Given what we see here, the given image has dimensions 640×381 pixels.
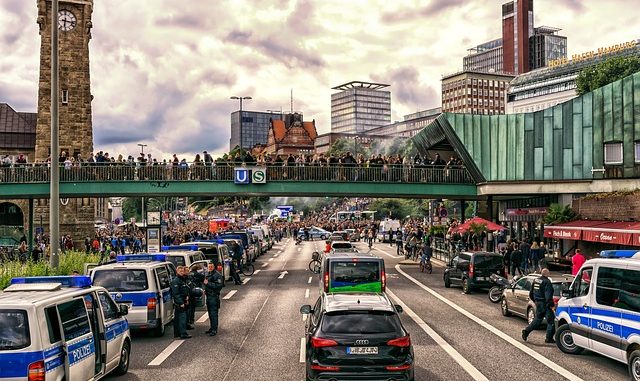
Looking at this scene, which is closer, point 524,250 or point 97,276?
point 97,276

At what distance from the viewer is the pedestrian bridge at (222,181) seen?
39594 millimetres

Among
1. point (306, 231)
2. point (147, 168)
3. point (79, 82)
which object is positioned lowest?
point (306, 231)

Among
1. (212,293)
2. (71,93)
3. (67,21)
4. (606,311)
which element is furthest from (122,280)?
(67,21)

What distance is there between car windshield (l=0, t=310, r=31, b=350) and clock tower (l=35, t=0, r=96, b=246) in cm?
5362

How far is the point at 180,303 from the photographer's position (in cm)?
1723

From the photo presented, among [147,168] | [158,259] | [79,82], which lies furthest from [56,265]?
[79,82]

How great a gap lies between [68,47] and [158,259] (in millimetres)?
47183

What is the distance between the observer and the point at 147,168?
39906mm

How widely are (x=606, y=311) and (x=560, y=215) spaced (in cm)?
2392

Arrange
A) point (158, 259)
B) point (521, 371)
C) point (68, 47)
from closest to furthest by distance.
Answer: point (521, 371) < point (158, 259) < point (68, 47)

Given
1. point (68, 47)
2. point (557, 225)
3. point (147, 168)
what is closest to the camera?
point (557, 225)

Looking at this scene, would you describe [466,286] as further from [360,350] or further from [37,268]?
[360,350]

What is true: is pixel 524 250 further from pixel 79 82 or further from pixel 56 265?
pixel 79 82

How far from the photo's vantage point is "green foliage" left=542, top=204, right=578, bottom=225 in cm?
3653
